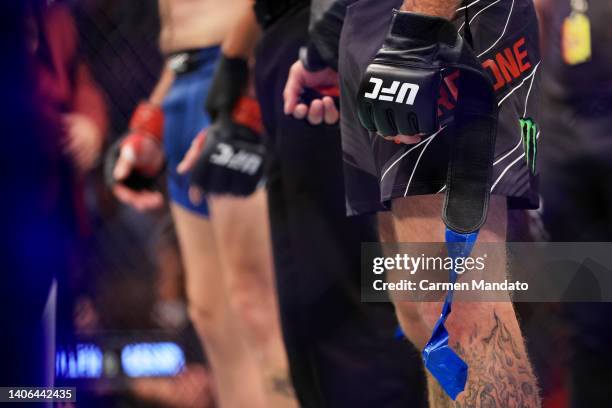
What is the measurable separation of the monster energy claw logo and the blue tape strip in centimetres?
17

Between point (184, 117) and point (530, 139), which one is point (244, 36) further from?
point (530, 139)

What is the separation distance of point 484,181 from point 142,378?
1.19 metres

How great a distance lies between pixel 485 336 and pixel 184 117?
1.10 m

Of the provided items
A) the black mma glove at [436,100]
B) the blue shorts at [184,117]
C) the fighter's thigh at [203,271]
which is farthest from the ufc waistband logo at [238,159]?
the black mma glove at [436,100]

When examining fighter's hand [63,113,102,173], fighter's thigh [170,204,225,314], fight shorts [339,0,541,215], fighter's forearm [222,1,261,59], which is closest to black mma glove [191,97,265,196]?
fighter's forearm [222,1,261,59]

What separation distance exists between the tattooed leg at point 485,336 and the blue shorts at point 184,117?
2.72ft

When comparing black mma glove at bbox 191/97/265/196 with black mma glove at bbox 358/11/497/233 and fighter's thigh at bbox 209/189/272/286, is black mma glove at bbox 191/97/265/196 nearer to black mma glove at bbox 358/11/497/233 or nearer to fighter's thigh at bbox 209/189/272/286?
fighter's thigh at bbox 209/189/272/286

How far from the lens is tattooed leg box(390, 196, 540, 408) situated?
156 cm

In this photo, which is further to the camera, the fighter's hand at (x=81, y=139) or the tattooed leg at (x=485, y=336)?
the fighter's hand at (x=81, y=139)

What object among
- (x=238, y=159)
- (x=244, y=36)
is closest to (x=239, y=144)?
(x=238, y=159)

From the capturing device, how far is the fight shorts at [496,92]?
5.11 feet

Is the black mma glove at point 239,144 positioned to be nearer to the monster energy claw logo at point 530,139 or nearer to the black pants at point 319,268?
the black pants at point 319,268

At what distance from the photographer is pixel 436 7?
151cm

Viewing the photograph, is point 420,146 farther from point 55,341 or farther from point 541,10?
point 55,341
